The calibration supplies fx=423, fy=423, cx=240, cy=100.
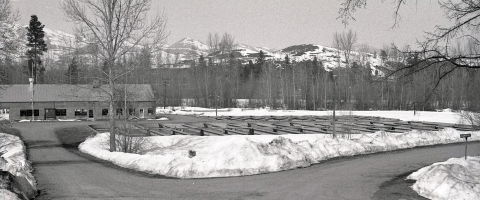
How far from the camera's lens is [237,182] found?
12.5m

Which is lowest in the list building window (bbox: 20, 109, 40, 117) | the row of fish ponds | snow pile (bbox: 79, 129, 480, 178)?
the row of fish ponds

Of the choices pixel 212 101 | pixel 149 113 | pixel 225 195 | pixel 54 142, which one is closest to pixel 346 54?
pixel 212 101

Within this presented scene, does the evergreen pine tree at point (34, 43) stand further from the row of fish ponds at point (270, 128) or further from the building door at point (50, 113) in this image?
the row of fish ponds at point (270, 128)

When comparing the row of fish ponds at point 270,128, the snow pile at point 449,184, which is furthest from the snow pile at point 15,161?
the snow pile at point 449,184

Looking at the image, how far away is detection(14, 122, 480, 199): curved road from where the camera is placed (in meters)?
10.8

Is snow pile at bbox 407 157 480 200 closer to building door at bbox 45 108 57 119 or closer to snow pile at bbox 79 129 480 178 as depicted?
snow pile at bbox 79 129 480 178

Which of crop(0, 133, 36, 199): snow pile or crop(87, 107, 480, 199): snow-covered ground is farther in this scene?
crop(0, 133, 36, 199): snow pile

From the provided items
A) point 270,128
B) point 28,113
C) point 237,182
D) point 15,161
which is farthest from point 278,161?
point 28,113

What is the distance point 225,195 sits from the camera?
423 inches

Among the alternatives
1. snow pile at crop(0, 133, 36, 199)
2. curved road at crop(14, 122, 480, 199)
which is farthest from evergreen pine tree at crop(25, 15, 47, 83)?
curved road at crop(14, 122, 480, 199)

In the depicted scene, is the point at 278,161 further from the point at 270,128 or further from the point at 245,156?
the point at 270,128

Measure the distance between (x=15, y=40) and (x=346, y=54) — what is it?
2865 inches

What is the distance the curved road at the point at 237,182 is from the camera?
1081 centimetres

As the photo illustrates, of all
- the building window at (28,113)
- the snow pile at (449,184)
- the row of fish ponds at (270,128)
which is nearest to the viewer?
the snow pile at (449,184)
